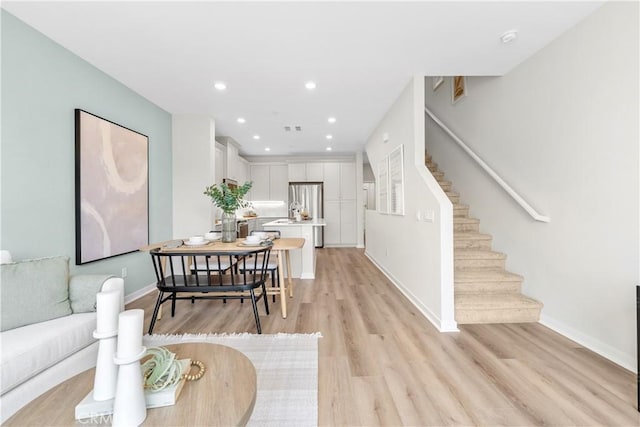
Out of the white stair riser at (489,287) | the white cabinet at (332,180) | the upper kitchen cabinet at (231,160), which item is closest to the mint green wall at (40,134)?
the upper kitchen cabinet at (231,160)

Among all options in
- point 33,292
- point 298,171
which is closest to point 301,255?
point 33,292

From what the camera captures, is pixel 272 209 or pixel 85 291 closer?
pixel 85 291

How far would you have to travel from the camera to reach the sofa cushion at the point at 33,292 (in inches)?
62.6

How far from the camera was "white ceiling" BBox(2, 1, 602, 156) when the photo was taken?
205 centimetres

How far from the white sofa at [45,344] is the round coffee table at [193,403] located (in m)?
0.49

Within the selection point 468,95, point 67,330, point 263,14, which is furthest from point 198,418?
point 468,95

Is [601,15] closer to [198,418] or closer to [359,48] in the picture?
[359,48]

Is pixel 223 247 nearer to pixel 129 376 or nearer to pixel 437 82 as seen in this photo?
pixel 129 376

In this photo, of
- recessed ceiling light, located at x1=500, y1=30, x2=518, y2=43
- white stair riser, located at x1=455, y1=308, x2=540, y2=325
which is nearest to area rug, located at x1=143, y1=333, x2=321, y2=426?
white stair riser, located at x1=455, y1=308, x2=540, y2=325

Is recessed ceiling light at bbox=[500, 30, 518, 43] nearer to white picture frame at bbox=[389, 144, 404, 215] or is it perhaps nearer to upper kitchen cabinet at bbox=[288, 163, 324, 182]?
white picture frame at bbox=[389, 144, 404, 215]

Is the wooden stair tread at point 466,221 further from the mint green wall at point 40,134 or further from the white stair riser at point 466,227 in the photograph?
the mint green wall at point 40,134

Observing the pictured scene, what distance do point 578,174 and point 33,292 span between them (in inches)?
157

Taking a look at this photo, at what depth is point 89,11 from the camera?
2.06 m

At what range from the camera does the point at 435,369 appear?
1903mm
